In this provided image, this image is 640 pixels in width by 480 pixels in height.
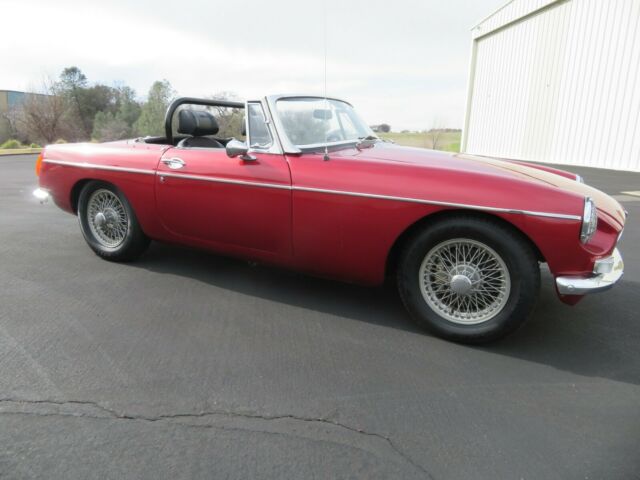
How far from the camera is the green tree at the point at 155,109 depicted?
70.6ft

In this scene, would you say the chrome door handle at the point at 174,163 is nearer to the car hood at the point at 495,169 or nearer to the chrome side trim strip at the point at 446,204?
the chrome side trim strip at the point at 446,204

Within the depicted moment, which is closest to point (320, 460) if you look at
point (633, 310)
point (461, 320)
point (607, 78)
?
point (461, 320)

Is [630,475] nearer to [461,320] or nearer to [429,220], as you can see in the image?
[461,320]

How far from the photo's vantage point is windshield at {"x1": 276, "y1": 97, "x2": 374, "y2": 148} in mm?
3398

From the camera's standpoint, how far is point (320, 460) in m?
1.81

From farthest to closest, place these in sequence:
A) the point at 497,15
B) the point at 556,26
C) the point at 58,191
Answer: the point at 497,15 → the point at 556,26 → the point at 58,191

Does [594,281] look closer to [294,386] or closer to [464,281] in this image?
[464,281]

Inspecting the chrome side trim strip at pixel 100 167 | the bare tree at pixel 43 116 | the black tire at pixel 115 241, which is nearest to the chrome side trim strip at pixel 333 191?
the chrome side trim strip at pixel 100 167

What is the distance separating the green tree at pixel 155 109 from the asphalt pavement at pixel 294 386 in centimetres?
1725

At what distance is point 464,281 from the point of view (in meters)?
2.75

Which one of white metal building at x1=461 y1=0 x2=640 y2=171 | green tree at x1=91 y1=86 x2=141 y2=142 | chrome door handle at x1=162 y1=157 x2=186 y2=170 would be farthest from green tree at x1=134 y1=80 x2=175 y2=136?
chrome door handle at x1=162 y1=157 x2=186 y2=170

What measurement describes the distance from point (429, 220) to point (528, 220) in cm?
57

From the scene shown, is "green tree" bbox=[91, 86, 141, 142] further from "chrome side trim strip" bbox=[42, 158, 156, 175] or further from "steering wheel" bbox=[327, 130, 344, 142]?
"steering wheel" bbox=[327, 130, 344, 142]

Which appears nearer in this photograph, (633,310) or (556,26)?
(633,310)
